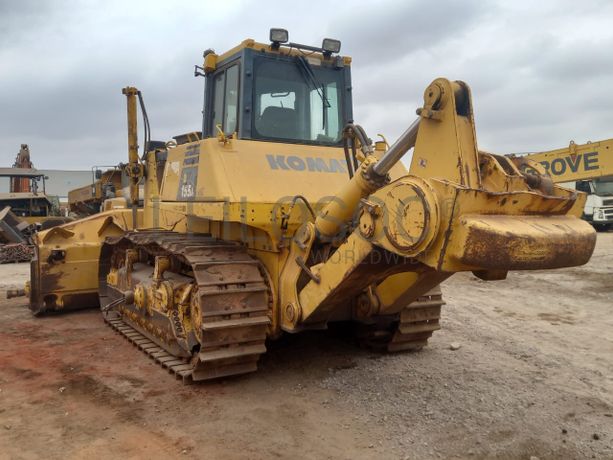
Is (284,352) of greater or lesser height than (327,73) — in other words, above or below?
below

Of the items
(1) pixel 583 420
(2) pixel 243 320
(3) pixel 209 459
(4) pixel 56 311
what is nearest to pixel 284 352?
(2) pixel 243 320

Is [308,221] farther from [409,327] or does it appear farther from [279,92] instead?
[409,327]

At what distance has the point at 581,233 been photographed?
3299 millimetres

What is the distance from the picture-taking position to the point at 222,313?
4.27 metres

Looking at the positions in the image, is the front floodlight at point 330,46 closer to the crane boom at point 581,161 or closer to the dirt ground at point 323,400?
the dirt ground at point 323,400

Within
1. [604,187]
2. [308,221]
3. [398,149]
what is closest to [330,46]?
[308,221]

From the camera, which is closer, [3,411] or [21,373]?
[3,411]

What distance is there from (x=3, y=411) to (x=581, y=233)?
13.7 ft

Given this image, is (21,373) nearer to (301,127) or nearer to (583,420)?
(301,127)

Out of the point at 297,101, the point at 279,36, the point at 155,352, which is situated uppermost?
the point at 279,36

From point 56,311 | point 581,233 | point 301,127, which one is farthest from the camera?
point 56,311

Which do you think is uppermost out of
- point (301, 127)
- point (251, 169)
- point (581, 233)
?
point (301, 127)

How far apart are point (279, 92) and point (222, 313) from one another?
2.28 meters

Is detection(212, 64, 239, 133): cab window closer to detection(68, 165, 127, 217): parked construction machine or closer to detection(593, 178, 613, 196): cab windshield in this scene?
detection(68, 165, 127, 217): parked construction machine
